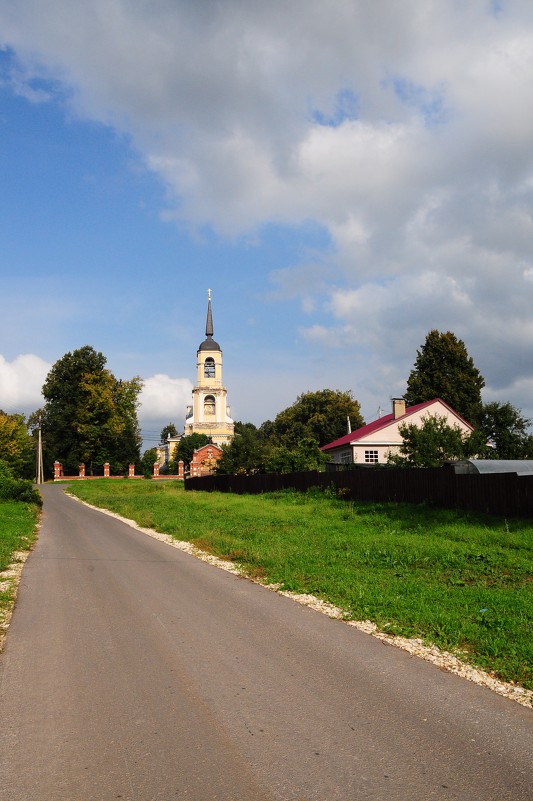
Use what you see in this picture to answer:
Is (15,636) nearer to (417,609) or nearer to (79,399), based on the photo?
(417,609)

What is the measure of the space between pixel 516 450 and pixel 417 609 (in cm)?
3289

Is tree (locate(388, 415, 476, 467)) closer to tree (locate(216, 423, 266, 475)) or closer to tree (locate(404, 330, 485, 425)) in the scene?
tree (locate(216, 423, 266, 475))

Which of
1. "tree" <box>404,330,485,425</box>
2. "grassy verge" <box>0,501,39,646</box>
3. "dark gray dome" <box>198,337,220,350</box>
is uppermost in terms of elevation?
"dark gray dome" <box>198,337,220,350</box>

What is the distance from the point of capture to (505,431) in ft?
131

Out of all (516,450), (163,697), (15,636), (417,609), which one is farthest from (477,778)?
(516,450)

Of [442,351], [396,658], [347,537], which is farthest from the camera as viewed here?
[442,351]

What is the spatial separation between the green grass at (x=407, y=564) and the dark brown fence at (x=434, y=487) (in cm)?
54

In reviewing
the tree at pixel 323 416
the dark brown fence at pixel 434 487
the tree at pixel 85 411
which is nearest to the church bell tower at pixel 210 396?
the tree at pixel 323 416

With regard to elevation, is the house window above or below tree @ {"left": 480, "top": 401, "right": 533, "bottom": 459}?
above

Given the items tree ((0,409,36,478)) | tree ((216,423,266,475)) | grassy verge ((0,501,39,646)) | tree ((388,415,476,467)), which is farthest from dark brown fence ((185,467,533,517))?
tree ((0,409,36,478))

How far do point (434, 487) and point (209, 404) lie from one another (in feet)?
278

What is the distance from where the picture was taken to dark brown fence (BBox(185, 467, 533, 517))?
16234 mm

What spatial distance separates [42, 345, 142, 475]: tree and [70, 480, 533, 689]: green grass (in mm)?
50050

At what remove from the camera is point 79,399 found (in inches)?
2842
